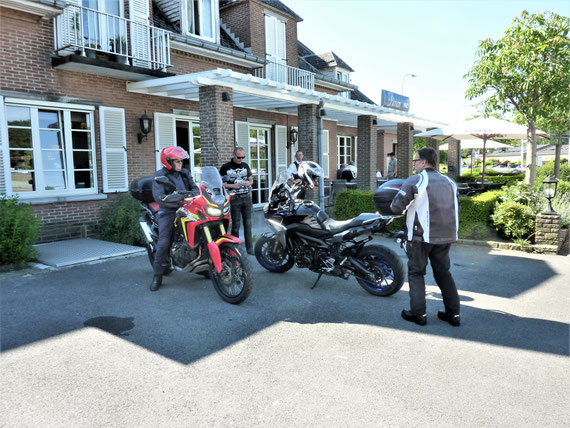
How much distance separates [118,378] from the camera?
306 centimetres

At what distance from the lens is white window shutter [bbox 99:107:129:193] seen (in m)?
8.91

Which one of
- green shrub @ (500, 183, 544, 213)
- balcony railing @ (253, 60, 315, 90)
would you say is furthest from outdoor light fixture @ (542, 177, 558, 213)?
balcony railing @ (253, 60, 315, 90)

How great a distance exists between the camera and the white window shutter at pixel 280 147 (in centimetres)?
1407

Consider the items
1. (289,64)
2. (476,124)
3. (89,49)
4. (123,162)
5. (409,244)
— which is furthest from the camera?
(289,64)

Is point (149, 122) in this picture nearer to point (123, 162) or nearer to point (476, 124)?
point (123, 162)

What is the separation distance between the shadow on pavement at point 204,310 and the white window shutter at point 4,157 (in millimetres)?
2538

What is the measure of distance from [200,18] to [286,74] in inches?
144

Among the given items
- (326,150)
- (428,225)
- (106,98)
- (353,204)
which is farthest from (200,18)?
(428,225)

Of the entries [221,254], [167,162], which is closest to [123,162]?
[167,162]

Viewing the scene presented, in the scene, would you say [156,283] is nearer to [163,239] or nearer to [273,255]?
[163,239]

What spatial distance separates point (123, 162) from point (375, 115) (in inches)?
311

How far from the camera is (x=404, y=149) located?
15367 millimetres

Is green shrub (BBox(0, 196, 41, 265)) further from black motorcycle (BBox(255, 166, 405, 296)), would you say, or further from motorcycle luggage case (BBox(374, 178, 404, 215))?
motorcycle luggage case (BBox(374, 178, 404, 215))

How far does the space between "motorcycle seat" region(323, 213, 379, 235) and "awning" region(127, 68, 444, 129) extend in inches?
163
